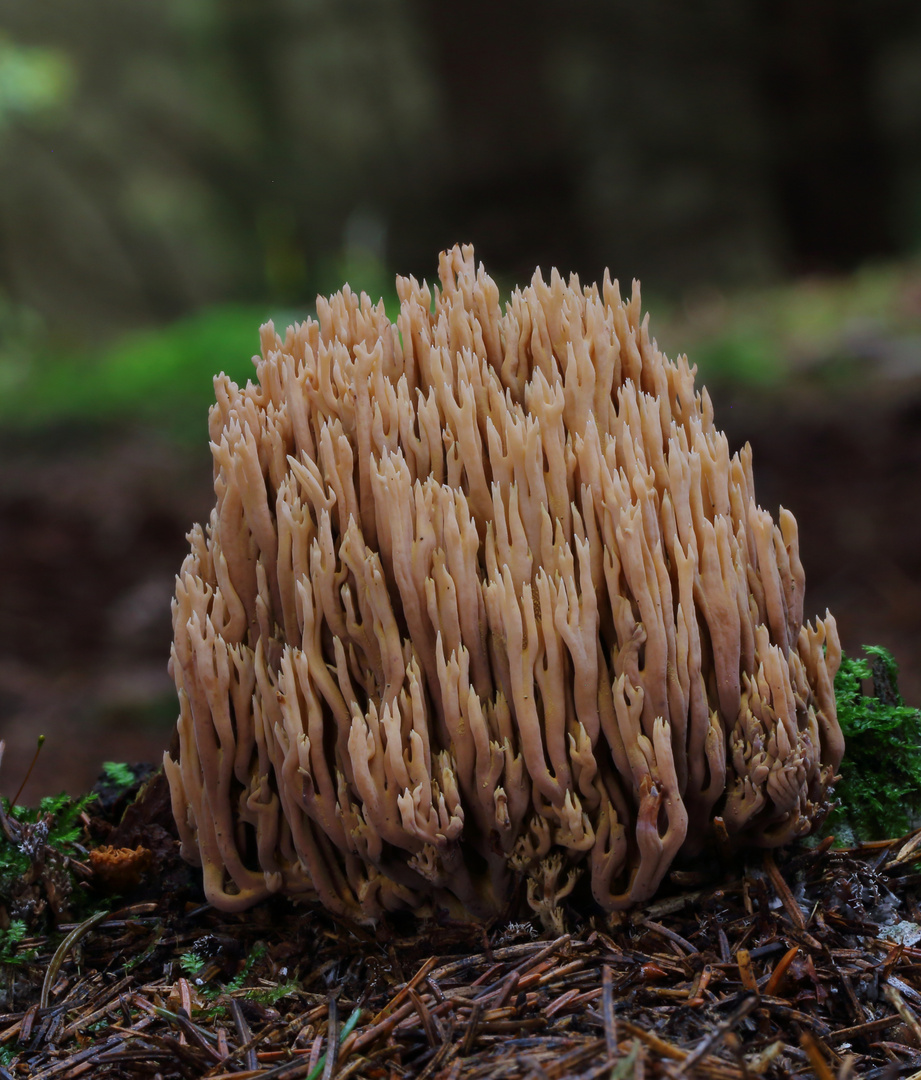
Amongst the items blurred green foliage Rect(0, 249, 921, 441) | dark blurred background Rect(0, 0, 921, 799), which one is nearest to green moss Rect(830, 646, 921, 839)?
dark blurred background Rect(0, 0, 921, 799)

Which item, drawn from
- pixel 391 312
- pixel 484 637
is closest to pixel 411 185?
pixel 391 312

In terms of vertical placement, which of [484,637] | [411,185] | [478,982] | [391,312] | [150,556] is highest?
[411,185]

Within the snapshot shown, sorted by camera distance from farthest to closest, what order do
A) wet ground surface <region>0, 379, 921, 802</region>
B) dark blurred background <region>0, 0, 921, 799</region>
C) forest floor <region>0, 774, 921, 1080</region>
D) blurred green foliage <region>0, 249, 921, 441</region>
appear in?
dark blurred background <region>0, 0, 921, 799</region>
blurred green foliage <region>0, 249, 921, 441</region>
wet ground surface <region>0, 379, 921, 802</region>
forest floor <region>0, 774, 921, 1080</region>

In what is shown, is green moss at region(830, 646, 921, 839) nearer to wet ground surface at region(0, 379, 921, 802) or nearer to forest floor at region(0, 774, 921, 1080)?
forest floor at region(0, 774, 921, 1080)

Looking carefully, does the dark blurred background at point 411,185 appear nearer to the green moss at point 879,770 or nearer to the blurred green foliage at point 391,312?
the blurred green foliage at point 391,312

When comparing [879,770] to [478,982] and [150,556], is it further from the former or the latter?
[150,556]

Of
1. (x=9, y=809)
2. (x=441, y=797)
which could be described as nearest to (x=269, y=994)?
(x=441, y=797)

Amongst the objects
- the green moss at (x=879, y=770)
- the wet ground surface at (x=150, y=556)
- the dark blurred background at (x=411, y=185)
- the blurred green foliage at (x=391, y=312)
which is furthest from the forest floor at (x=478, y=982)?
the blurred green foliage at (x=391, y=312)
